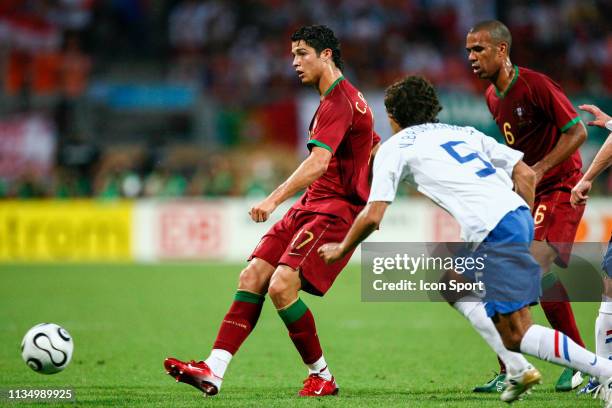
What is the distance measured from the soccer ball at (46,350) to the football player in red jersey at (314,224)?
37.9 inches

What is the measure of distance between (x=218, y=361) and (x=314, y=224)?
3.69ft

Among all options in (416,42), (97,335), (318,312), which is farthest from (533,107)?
(416,42)

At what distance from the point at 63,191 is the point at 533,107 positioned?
14.7m

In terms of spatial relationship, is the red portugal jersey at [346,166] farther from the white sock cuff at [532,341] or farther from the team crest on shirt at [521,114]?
the white sock cuff at [532,341]

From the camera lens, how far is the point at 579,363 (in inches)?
200

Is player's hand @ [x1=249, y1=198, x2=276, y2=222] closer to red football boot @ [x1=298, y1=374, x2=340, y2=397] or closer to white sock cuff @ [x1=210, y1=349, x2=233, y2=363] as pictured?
white sock cuff @ [x1=210, y1=349, x2=233, y2=363]

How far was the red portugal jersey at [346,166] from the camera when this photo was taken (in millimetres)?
6363

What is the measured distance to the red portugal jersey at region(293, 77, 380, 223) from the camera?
6363 mm

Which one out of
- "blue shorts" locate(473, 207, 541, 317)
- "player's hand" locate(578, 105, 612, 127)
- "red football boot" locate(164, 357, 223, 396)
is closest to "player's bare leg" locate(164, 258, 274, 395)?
"red football boot" locate(164, 357, 223, 396)

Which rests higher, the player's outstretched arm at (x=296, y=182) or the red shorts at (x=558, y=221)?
the player's outstretched arm at (x=296, y=182)

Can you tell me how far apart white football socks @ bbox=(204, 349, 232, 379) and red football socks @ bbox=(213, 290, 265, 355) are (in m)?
0.04

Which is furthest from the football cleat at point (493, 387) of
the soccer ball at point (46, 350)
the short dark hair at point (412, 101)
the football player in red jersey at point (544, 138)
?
the soccer ball at point (46, 350)

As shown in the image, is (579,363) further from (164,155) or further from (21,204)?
(164,155)

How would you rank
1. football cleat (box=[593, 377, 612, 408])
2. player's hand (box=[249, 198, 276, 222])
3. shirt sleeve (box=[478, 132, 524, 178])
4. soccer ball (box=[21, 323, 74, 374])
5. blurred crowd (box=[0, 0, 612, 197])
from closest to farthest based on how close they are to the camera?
1. football cleat (box=[593, 377, 612, 408])
2. shirt sleeve (box=[478, 132, 524, 178])
3. player's hand (box=[249, 198, 276, 222])
4. soccer ball (box=[21, 323, 74, 374])
5. blurred crowd (box=[0, 0, 612, 197])
